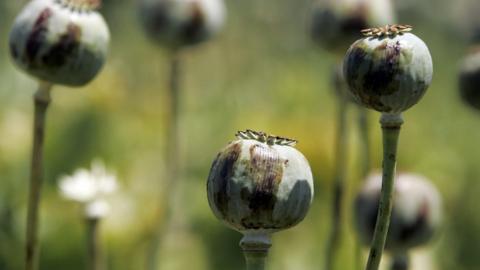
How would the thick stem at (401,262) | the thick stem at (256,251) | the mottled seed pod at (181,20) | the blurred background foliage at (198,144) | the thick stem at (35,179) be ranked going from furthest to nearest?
the blurred background foliage at (198,144), the mottled seed pod at (181,20), the thick stem at (401,262), the thick stem at (35,179), the thick stem at (256,251)

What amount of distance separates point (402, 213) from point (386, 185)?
56 cm

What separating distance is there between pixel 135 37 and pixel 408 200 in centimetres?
304

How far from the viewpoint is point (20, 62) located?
1289 millimetres

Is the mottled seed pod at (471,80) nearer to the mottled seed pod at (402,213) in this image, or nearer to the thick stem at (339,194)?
the mottled seed pod at (402,213)

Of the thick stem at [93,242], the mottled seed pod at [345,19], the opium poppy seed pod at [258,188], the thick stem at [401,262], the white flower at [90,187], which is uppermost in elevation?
the mottled seed pod at [345,19]

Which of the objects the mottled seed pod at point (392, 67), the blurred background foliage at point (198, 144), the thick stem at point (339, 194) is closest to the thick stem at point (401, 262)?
the thick stem at point (339, 194)

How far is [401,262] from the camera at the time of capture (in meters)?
1.51

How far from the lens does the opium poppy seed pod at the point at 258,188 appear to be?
971 millimetres

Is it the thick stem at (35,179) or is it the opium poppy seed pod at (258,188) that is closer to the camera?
the opium poppy seed pod at (258,188)

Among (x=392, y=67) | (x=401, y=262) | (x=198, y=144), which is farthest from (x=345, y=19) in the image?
(x=198, y=144)

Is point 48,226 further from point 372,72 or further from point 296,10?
point 296,10

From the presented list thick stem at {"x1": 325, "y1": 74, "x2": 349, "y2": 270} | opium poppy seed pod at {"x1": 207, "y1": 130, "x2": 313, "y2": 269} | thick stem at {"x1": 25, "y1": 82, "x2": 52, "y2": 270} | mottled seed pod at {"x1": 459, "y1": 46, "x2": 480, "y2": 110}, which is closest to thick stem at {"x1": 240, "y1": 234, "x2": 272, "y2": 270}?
opium poppy seed pod at {"x1": 207, "y1": 130, "x2": 313, "y2": 269}

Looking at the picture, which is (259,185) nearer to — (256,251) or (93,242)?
(256,251)

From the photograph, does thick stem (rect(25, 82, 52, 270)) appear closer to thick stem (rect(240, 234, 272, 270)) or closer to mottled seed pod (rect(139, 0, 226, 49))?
thick stem (rect(240, 234, 272, 270))
